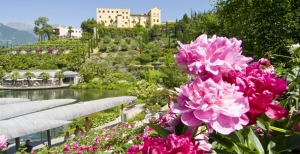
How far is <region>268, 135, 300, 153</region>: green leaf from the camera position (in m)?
0.70

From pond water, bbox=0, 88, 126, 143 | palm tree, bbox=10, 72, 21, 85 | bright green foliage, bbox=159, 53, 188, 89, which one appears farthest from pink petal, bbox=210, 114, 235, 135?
palm tree, bbox=10, 72, 21, 85

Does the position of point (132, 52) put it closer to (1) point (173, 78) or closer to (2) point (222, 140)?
(1) point (173, 78)

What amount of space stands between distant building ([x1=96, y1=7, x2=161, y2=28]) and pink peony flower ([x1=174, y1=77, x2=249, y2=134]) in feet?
243

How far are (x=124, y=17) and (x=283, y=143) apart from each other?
7647 cm

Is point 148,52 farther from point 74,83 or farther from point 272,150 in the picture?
point 272,150

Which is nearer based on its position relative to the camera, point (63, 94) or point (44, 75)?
point (63, 94)

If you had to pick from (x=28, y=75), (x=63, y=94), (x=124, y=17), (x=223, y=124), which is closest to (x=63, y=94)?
(x=63, y=94)

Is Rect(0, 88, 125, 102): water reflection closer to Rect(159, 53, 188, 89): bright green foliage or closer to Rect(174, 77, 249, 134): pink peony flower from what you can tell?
Rect(159, 53, 188, 89): bright green foliage

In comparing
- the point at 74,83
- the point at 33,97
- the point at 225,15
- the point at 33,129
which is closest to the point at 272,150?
the point at 33,129

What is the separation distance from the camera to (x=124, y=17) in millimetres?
75312

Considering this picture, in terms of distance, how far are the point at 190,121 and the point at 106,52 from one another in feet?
154

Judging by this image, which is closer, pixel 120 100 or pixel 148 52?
pixel 120 100

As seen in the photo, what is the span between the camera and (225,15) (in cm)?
1430

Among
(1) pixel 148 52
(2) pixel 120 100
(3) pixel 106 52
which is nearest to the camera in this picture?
(2) pixel 120 100
